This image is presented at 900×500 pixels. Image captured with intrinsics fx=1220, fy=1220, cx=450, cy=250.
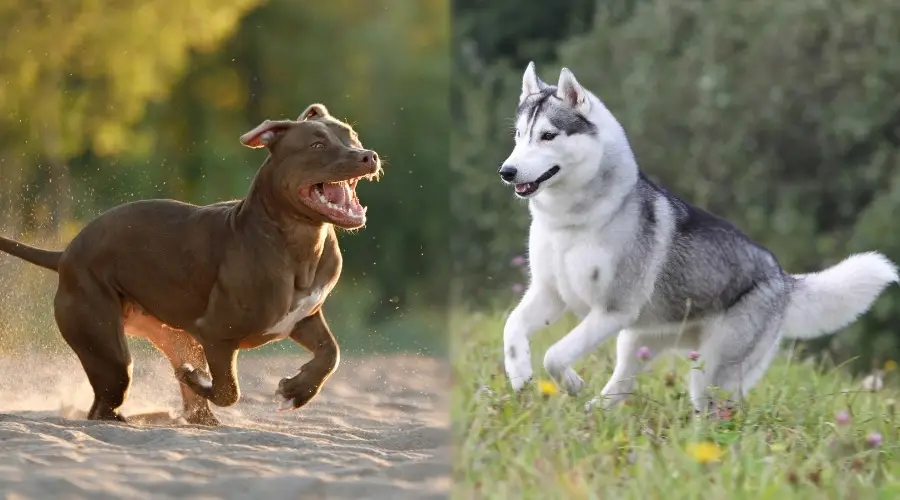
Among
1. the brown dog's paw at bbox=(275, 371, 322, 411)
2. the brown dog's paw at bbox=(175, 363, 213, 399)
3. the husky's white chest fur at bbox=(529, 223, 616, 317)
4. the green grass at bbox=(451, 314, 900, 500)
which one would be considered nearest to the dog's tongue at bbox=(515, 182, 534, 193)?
the husky's white chest fur at bbox=(529, 223, 616, 317)

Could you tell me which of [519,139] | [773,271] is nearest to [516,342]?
[519,139]

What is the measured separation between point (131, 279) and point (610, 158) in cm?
200

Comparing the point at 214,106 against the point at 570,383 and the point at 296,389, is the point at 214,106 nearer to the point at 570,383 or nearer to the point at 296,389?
the point at 296,389

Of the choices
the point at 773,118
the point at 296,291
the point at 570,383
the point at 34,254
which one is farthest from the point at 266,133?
the point at 773,118

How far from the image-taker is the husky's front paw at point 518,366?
4.73 metres

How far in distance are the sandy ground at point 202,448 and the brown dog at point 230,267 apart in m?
0.29

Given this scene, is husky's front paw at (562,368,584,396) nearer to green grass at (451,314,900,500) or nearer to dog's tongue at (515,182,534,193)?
green grass at (451,314,900,500)

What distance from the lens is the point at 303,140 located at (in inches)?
182

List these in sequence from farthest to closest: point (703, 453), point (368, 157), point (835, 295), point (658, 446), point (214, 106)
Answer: point (214, 106)
point (835, 295)
point (368, 157)
point (658, 446)
point (703, 453)

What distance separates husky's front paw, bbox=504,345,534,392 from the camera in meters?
4.73

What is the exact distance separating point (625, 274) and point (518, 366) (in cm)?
58

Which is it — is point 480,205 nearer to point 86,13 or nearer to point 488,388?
point 86,13

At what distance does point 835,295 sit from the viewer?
528 cm

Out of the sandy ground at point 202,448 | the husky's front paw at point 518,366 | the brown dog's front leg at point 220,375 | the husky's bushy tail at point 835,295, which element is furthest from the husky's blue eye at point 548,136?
the brown dog's front leg at point 220,375
